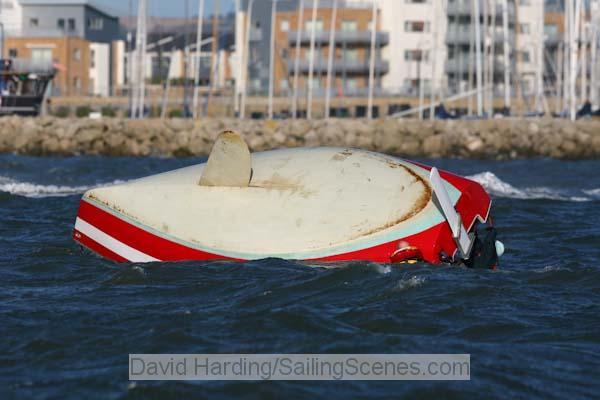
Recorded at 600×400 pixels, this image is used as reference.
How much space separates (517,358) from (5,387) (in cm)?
305

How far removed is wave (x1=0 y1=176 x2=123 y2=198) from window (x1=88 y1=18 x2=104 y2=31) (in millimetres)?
64713

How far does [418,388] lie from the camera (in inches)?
246

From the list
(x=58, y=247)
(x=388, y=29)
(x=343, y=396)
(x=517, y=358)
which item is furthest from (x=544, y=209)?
(x=388, y=29)

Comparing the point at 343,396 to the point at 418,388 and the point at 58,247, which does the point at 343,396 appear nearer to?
the point at 418,388

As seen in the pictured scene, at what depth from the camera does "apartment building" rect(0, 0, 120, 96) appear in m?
75.7

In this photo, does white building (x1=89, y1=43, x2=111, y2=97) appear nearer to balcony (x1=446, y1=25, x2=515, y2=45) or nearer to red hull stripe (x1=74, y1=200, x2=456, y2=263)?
balcony (x1=446, y1=25, x2=515, y2=45)

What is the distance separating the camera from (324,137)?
38469mm

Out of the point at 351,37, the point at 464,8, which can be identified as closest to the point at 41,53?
the point at 351,37

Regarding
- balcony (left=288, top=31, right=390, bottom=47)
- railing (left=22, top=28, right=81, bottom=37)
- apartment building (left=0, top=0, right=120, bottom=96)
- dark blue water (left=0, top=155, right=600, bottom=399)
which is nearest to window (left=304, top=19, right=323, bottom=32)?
balcony (left=288, top=31, right=390, bottom=47)

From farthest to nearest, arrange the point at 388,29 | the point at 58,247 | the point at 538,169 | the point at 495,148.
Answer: the point at 388,29
the point at 495,148
the point at 538,169
the point at 58,247

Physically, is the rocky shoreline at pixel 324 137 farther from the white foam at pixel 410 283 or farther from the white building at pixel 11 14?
the white building at pixel 11 14

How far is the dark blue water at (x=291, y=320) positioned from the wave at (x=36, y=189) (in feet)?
24.9

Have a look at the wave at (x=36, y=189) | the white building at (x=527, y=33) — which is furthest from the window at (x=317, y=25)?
the wave at (x=36, y=189)

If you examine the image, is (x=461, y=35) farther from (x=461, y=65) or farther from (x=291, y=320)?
(x=291, y=320)
